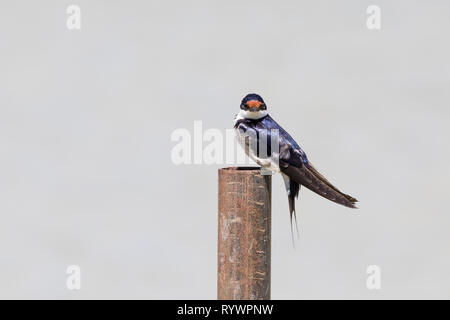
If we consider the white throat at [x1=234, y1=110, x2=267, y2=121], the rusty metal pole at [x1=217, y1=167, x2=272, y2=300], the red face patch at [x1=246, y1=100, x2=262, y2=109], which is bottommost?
the rusty metal pole at [x1=217, y1=167, x2=272, y2=300]

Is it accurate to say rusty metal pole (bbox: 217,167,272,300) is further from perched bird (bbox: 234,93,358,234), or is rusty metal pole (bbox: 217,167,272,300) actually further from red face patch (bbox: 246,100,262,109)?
red face patch (bbox: 246,100,262,109)

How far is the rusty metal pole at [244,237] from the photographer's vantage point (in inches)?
178

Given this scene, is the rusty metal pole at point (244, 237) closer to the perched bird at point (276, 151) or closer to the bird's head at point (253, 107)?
the perched bird at point (276, 151)

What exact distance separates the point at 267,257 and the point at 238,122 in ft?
3.27

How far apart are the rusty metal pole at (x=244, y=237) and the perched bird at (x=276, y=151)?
0.36m

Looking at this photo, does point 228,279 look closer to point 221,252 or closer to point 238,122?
point 221,252

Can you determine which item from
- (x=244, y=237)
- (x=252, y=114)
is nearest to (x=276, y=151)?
(x=252, y=114)

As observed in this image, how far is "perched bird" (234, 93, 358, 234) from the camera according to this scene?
4.92 meters

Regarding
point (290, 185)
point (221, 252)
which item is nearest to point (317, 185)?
point (290, 185)

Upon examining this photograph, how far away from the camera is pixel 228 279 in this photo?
4.53 m

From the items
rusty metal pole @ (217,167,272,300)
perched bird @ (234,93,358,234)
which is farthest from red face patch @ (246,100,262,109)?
rusty metal pole @ (217,167,272,300)

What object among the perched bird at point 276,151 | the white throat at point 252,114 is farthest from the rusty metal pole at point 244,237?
the white throat at point 252,114

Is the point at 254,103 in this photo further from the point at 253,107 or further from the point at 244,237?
the point at 244,237

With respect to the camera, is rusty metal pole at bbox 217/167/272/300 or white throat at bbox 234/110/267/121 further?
white throat at bbox 234/110/267/121
